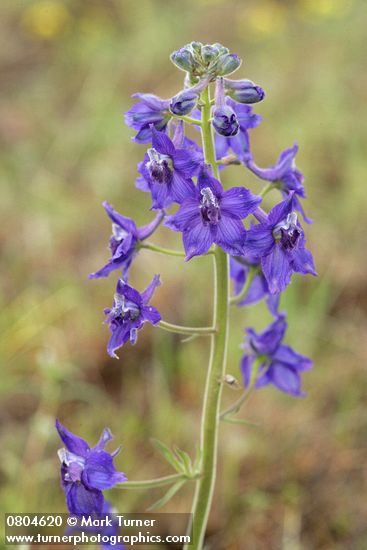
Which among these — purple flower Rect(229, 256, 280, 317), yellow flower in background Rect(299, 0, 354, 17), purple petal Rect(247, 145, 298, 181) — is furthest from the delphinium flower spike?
yellow flower in background Rect(299, 0, 354, 17)

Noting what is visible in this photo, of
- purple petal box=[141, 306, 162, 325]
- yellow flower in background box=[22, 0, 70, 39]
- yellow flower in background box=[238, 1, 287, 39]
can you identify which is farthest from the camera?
yellow flower in background box=[22, 0, 70, 39]

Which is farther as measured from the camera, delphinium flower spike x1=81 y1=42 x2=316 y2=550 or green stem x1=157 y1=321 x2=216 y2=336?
green stem x1=157 y1=321 x2=216 y2=336

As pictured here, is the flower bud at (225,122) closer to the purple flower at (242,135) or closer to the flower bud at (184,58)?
the flower bud at (184,58)

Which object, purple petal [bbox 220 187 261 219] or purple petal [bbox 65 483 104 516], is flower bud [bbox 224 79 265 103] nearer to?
purple petal [bbox 220 187 261 219]

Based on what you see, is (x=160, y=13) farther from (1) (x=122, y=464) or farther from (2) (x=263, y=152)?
(1) (x=122, y=464)

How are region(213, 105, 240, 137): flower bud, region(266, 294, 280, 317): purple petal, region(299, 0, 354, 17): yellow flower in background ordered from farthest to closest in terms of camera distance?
region(299, 0, 354, 17): yellow flower in background → region(266, 294, 280, 317): purple petal → region(213, 105, 240, 137): flower bud

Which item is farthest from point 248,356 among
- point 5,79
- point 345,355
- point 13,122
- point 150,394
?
point 5,79

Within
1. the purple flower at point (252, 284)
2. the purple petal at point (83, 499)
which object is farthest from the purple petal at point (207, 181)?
the purple petal at point (83, 499)
